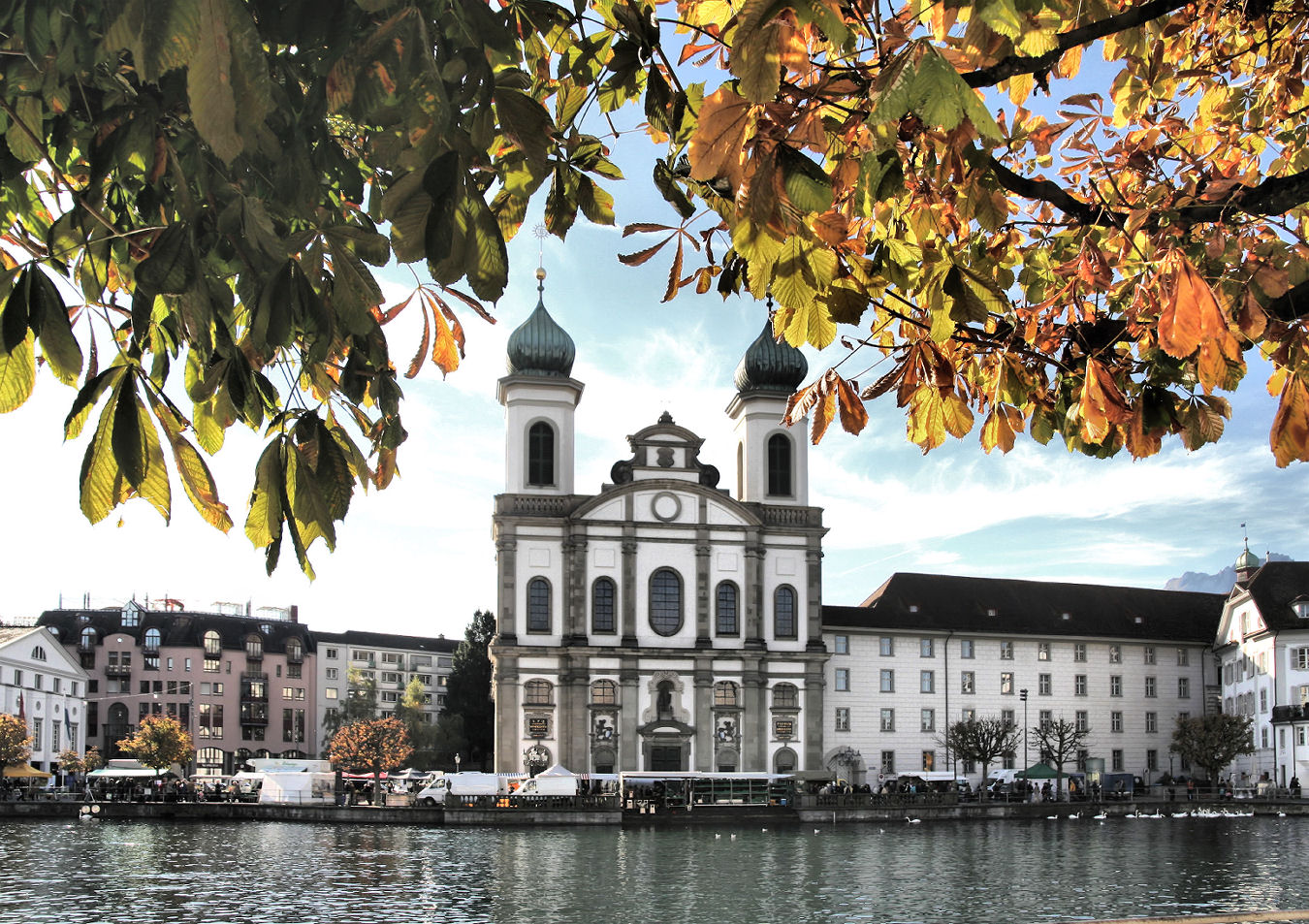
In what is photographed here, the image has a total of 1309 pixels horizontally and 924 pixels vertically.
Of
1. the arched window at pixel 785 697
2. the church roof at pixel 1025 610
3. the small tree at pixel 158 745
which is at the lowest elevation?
the small tree at pixel 158 745

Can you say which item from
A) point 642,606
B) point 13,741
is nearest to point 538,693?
point 642,606

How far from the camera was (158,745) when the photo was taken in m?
71.3

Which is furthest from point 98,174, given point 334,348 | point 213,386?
point 334,348

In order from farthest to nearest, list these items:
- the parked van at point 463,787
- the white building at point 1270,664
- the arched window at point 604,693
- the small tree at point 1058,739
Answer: the small tree at point 1058,739 → the white building at point 1270,664 → the arched window at point 604,693 → the parked van at point 463,787

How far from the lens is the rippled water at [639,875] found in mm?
24688

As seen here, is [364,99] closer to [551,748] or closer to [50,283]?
[50,283]

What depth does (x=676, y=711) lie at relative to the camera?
5675cm

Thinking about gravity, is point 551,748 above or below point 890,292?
below

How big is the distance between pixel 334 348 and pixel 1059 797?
195 ft

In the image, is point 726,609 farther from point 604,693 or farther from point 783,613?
point 604,693

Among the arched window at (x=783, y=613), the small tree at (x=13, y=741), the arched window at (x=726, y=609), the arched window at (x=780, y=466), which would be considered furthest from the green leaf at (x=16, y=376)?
the small tree at (x=13, y=741)

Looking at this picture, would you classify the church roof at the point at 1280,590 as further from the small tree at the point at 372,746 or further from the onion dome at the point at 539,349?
the small tree at the point at 372,746

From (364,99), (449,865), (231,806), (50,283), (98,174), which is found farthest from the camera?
(231,806)

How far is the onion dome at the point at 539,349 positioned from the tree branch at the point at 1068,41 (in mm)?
56158
